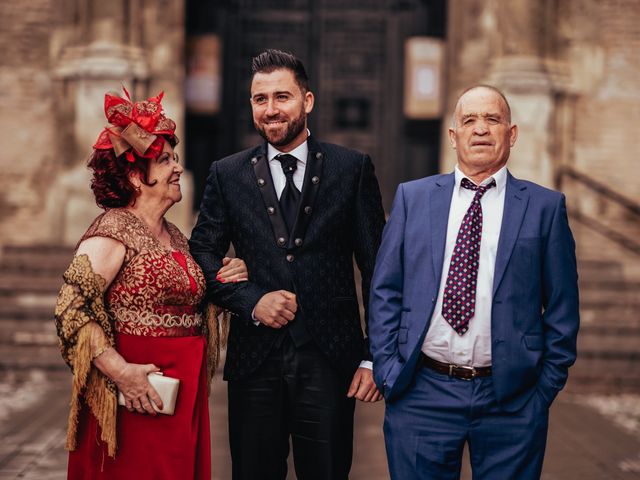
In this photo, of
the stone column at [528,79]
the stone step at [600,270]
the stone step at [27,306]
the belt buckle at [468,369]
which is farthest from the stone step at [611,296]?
the belt buckle at [468,369]

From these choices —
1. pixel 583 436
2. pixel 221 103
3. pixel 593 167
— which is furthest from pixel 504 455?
pixel 221 103

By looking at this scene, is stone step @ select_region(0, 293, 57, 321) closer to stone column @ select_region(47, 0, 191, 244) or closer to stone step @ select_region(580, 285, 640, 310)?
stone column @ select_region(47, 0, 191, 244)

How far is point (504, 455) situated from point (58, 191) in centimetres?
922

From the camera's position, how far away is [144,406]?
3.18 meters

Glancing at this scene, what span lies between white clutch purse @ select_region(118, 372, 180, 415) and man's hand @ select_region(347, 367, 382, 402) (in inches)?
25.2

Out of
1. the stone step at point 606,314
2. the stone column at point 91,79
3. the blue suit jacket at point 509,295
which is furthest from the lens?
the stone column at point 91,79

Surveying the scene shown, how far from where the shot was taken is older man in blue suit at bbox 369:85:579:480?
3.07 meters

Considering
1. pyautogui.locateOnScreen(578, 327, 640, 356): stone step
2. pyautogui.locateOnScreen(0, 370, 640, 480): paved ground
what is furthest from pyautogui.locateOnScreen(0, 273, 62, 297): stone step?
pyautogui.locateOnScreen(578, 327, 640, 356): stone step

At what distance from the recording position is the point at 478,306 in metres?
3.09

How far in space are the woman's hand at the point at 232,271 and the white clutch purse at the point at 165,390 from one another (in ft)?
1.40

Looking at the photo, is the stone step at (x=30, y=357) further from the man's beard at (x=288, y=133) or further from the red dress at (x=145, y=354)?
the man's beard at (x=288, y=133)

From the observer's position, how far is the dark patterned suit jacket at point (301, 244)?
3.45m

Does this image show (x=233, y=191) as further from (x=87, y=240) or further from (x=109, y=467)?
(x=109, y=467)

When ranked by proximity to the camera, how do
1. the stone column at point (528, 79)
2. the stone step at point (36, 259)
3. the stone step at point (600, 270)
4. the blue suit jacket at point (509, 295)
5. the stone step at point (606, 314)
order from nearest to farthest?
the blue suit jacket at point (509, 295) < the stone step at point (606, 314) < the stone step at point (36, 259) < the stone step at point (600, 270) < the stone column at point (528, 79)
